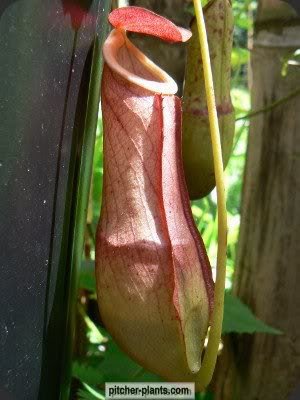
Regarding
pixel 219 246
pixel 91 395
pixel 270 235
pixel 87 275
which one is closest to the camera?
pixel 219 246

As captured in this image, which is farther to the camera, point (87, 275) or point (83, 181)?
point (87, 275)

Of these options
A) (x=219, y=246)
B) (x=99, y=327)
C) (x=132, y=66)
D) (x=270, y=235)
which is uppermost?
(x=132, y=66)

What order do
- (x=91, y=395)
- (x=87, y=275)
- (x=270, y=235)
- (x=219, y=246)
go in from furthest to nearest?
(x=270, y=235) → (x=87, y=275) → (x=91, y=395) → (x=219, y=246)

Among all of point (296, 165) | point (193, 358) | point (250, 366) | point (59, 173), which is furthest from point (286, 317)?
point (59, 173)

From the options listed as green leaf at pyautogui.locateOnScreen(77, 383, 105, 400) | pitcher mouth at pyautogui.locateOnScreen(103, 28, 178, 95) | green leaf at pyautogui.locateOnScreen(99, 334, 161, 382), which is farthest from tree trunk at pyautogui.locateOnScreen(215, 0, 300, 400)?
pitcher mouth at pyautogui.locateOnScreen(103, 28, 178, 95)

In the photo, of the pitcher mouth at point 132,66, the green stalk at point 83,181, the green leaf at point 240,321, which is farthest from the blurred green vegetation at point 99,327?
the pitcher mouth at point 132,66

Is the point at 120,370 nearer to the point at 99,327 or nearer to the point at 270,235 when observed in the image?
the point at 99,327

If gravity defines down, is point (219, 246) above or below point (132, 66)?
below

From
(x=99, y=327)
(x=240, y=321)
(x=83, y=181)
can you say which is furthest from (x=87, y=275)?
(x=83, y=181)
